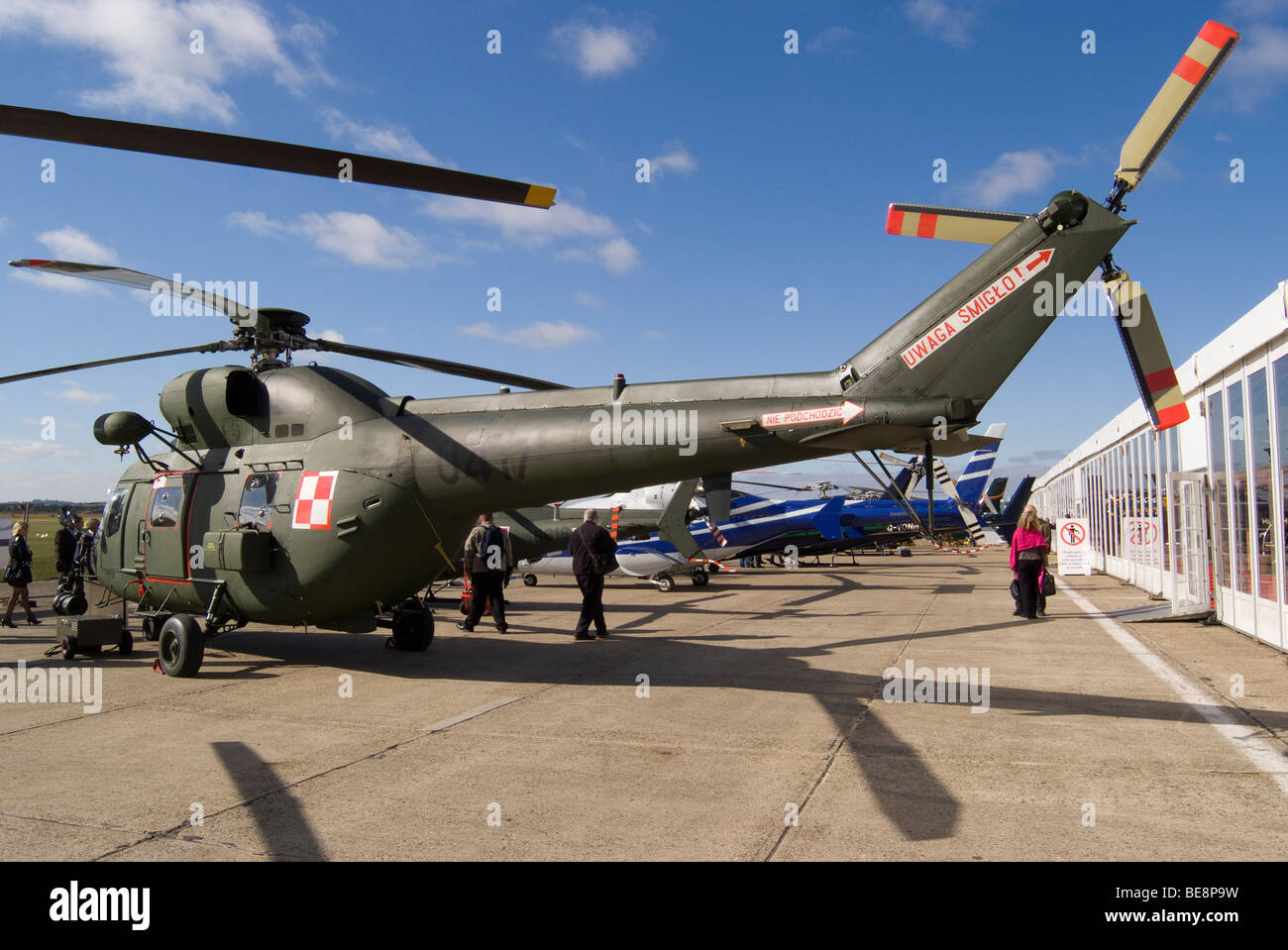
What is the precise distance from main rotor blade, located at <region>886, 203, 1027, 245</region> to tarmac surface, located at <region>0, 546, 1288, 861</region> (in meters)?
3.92

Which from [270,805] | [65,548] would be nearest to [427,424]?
[270,805]

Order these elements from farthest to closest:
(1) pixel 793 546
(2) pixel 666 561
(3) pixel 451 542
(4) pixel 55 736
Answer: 1. (1) pixel 793 546
2. (2) pixel 666 561
3. (3) pixel 451 542
4. (4) pixel 55 736

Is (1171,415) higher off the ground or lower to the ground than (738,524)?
higher

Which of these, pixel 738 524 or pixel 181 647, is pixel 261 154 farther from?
pixel 738 524

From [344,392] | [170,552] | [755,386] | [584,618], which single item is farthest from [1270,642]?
[170,552]

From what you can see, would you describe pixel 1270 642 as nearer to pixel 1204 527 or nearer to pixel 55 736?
pixel 1204 527

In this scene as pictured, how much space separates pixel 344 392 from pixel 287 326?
121 cm

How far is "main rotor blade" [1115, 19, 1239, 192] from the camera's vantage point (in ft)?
18.4

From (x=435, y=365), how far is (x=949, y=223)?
5.65 meters

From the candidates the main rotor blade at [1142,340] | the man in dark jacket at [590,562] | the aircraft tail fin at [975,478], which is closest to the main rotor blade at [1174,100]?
the main rotor blade at [1142,340]

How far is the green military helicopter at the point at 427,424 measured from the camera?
6.17 m

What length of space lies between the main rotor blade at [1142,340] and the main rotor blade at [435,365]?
5.49 metres

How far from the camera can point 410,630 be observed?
10.0 m

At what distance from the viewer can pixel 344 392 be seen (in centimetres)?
898
